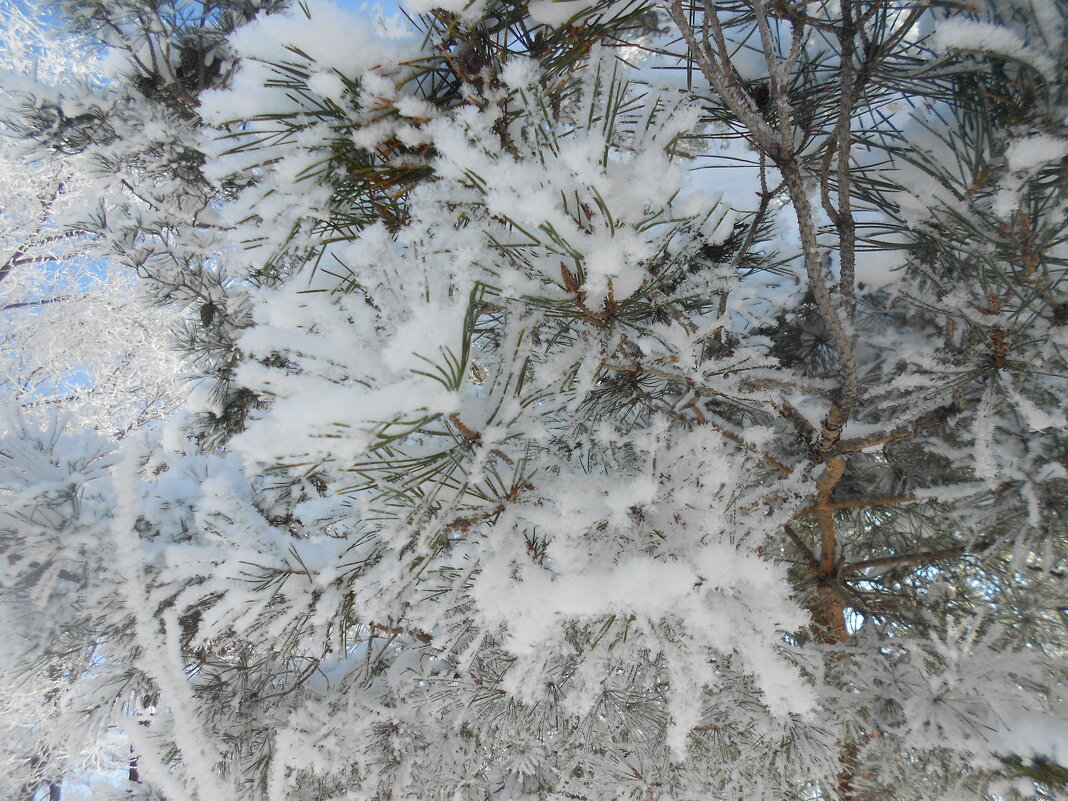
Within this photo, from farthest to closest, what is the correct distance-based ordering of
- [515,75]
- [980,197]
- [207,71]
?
[207,71]
[980,197]
[515,75]

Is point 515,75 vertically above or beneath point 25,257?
above

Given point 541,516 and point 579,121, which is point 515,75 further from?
point 541,516

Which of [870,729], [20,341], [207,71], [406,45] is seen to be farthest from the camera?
[20,341]

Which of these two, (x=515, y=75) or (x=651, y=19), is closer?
(x=515, y=75)

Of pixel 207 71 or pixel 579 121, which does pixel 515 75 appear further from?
pixel 207 71

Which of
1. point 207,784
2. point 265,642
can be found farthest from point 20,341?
point 207,784

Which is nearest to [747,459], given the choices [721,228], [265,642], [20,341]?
[721,228]

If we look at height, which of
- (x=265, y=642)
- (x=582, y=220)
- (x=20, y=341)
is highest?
(x=582, y=220)
